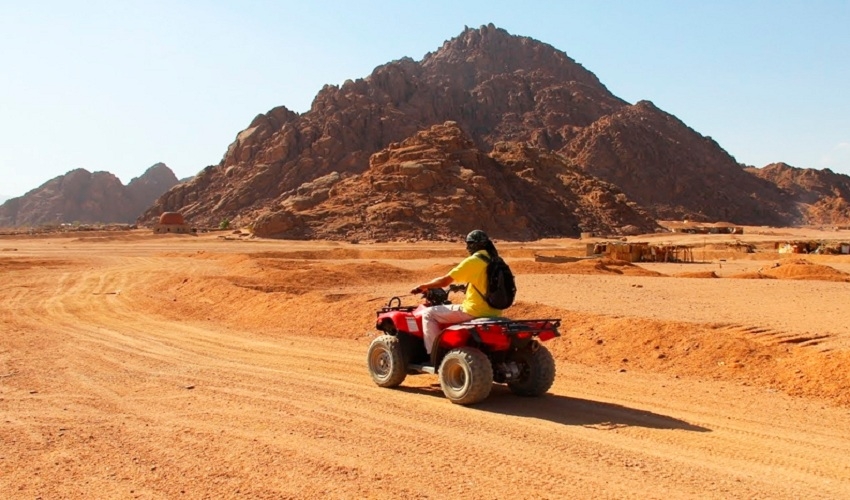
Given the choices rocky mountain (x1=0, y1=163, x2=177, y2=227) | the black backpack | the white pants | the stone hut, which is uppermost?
rocky mountain (x1=0, y1=163, x2=177, y2=227)

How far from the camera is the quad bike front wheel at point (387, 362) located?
9.00m

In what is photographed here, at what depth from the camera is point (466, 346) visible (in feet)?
27.0

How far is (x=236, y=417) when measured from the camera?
24.9ft

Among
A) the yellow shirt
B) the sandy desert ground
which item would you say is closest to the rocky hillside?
the sandy desert ground

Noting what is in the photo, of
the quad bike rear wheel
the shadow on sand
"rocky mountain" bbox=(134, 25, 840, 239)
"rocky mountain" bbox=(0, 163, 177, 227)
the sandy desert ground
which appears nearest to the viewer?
the sandy desert ground

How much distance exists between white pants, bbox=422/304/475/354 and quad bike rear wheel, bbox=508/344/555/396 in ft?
2.71

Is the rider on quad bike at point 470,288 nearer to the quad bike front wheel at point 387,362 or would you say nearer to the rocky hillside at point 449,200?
the quad bike front wheel at point 387,362

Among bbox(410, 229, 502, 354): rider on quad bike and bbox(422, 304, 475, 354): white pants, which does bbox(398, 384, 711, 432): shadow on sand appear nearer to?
bbox(422, 304, 475, 354): white pants

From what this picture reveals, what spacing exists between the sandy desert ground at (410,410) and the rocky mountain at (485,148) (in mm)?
55739

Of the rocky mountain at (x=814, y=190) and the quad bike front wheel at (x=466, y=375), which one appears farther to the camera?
the rocky mountain at (x=814, y=190)

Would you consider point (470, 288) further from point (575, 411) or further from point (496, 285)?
point (575, 411)

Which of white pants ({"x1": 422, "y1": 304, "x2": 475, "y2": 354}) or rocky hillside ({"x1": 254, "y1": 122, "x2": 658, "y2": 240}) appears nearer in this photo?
white pants ({"x1": 422, "y1": 304, "x2": 475, "y2": 354})

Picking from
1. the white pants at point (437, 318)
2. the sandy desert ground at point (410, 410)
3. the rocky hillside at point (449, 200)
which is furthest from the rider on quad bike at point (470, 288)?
the rocky hillside at point (449, 200)

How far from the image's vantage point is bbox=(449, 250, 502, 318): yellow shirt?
8.25 metres
